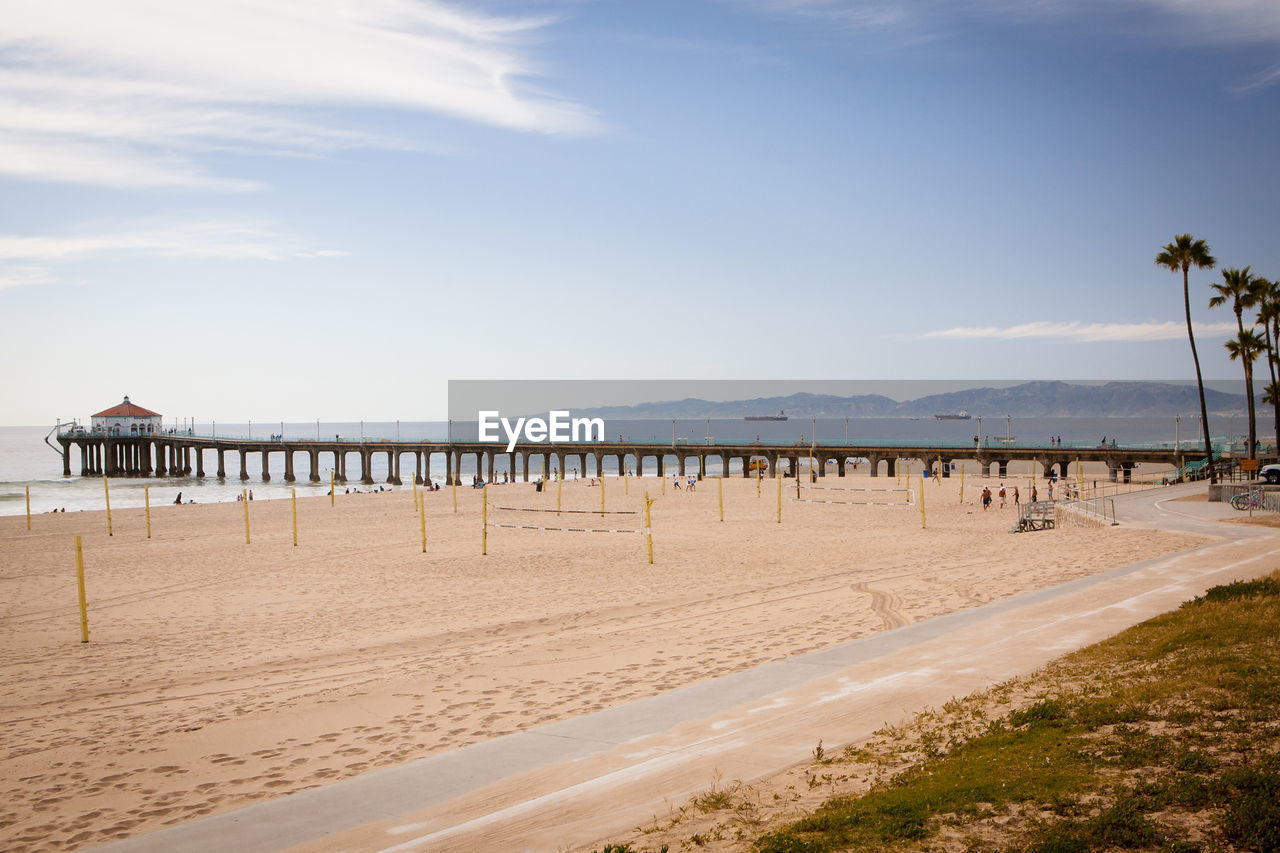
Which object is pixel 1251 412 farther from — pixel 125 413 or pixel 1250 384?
pixel 125 413

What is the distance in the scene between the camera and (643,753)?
6.72 meters

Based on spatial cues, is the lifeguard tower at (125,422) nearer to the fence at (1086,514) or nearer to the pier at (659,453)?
the pier at (659,453)

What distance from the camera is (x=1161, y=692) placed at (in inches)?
261

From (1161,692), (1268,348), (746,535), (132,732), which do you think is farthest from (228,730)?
(1268,348)

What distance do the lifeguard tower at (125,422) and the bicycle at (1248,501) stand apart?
9454 centimetres

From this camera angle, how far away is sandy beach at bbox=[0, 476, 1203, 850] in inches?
288

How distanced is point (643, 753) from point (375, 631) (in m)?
7.46

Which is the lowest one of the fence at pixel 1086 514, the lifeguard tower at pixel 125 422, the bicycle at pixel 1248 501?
the fence at pixel 1086 514

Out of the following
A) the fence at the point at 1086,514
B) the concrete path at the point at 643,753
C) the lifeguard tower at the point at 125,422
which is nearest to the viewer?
the concrete path at the point at 643,753

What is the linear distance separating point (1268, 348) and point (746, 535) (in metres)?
36.6

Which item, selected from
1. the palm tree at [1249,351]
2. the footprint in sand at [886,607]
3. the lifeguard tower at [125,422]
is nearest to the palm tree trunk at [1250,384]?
the palm tree at [1249,351]

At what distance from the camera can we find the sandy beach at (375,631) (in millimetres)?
7309

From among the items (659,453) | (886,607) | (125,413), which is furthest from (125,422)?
(886,607)

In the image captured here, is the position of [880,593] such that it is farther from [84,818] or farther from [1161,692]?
[84,818]
